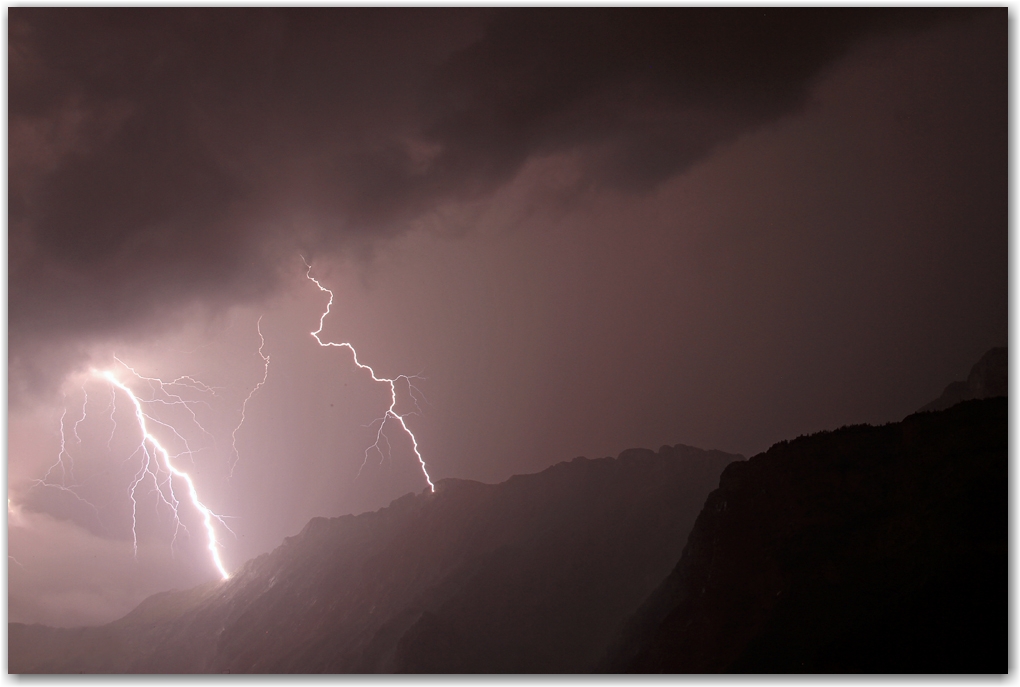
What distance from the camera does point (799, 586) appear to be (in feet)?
34.2

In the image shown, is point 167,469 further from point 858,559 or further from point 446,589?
point 858,559

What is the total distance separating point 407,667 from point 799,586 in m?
15.5

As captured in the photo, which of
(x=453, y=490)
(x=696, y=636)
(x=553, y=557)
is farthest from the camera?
(x=453, y=490)

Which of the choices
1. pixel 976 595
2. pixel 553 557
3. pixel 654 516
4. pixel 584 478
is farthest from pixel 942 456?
pixel 584 478

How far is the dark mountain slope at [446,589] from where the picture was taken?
20.3 meters

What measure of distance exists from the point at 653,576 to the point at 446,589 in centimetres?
1000

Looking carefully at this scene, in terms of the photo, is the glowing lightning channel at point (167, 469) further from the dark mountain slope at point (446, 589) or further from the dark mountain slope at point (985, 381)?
the dark mountain slope at point (985, 381)

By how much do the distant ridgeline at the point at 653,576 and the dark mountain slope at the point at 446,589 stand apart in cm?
10

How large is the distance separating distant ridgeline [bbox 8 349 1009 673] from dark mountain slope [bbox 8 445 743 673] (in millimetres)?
101

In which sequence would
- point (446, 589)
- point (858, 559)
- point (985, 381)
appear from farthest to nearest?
point (446, 589) → point (985, 381) → point (858, 559)

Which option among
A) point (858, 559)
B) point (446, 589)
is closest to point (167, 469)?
point (446, 589)

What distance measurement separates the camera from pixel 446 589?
2389 cm

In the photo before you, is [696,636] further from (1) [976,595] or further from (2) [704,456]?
(2) [704,456]

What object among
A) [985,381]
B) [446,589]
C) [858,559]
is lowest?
[858,559]
